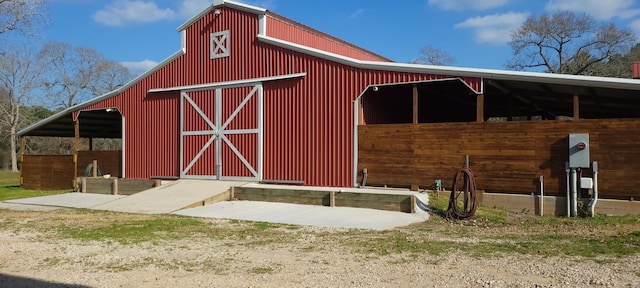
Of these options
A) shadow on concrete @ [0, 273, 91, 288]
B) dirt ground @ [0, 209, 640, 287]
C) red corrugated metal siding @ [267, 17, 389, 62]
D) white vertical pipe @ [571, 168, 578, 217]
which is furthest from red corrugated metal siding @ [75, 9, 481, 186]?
shadow on concrete @ [0, 273, 91, 288]

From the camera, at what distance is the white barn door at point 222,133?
1584 cm

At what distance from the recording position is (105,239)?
8.56 meters

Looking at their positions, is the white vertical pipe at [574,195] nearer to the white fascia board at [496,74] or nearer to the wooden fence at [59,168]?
the white fascia board at [496,74]

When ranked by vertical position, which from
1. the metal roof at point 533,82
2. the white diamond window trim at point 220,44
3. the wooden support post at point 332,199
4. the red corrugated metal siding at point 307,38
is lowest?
the wooden support post at point 332,199

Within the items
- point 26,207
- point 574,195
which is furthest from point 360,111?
point 26,207

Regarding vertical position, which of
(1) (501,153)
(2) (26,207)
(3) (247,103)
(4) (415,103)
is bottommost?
(2) (26,207)

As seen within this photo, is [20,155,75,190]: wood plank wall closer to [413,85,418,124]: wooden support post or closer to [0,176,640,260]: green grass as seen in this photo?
[0,176,640,260]: green grass

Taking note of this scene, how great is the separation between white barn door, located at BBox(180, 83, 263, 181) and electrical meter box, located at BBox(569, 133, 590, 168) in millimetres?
8636

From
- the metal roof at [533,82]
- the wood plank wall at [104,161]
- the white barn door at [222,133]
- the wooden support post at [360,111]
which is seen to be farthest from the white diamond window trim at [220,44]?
the wood plank wall at [104,161]

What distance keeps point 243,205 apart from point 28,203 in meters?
7.50

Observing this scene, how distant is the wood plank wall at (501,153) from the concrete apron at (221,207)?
0.89 metres

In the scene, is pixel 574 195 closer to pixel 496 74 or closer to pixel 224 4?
pixel 496 74

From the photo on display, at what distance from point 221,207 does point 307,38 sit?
760 cm

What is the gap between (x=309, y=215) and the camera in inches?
444
